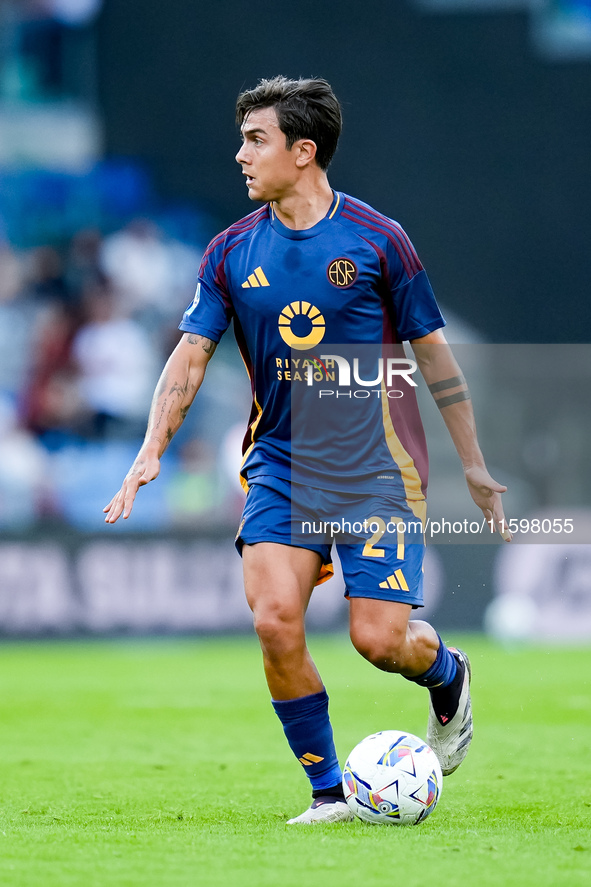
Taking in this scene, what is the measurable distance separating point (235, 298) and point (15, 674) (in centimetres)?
573

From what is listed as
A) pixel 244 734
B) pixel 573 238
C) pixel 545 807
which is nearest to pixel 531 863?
pixel 545 807

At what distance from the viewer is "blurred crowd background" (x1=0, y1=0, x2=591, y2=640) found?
13711 mm

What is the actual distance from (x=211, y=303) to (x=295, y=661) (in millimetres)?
1291

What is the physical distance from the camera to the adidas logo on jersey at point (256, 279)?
4438mm

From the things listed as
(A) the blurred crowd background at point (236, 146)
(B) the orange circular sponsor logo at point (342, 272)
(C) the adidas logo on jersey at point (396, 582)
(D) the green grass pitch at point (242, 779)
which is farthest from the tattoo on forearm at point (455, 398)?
(A) the blurred crowd background at point (236, 146)

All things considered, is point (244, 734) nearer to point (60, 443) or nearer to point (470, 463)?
point (470, 463)

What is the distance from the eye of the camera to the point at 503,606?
11.5 meters

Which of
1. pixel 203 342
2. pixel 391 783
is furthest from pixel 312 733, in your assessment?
pixel 203 342

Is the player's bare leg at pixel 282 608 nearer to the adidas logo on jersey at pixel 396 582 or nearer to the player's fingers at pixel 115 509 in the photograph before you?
the adidas logo on jersey at pixel 396 582

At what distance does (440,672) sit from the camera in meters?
4.53

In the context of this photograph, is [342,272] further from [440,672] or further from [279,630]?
[440,672]

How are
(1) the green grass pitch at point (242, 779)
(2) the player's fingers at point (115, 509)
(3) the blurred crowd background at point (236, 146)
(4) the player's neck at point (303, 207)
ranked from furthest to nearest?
1. (3) the blurred crowd background at point (236, 146)
2. (4) the player's neck at point (303, 207)
3. (2) the player's fingers at point (115, 509)
4. (1) the green grass pitch at point (242, 779)

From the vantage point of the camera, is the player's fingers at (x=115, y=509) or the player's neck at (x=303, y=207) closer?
the player's fingers at (x=115, y=509)

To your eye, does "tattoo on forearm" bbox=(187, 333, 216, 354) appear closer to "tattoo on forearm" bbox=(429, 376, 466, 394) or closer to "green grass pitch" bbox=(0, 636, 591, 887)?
"tattoo on forearm" bbox=(429, 376, 466, 394)
